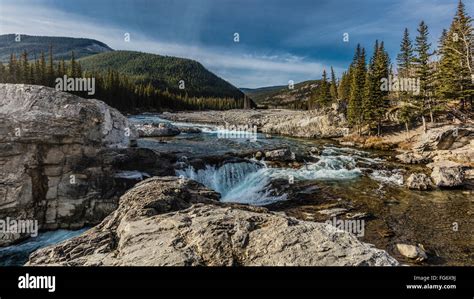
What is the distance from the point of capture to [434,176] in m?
25.7

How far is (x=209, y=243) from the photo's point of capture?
5.23 metres

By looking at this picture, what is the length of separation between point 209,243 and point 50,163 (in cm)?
1561

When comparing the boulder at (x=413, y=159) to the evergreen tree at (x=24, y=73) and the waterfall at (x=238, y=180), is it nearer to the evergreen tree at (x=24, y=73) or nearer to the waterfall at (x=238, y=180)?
the waterfall at (x=238, y=180)

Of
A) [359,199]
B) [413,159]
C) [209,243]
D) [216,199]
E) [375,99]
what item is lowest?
[359,199]

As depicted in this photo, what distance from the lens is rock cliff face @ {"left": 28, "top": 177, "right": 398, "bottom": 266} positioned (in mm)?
4816

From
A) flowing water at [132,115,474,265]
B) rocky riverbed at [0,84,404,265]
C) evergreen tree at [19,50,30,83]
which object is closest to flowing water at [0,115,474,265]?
flowing water at [132,115,474,265]

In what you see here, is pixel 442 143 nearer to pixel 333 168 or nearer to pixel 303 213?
pixel 333 168

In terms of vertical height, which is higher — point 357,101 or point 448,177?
point 357,101

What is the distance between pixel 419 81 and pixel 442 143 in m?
13.4

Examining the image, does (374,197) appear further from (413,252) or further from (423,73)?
(423,73)

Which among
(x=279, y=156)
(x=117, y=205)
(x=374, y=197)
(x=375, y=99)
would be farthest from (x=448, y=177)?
(x=375, y=99)

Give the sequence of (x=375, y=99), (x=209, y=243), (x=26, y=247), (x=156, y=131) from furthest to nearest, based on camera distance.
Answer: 1. (x=375, y=99)
2. (x=156, y=131)
3. (x=26, y=247)
4. (x=209, y=243)

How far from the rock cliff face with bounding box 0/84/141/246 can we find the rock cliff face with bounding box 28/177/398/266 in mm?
11456
